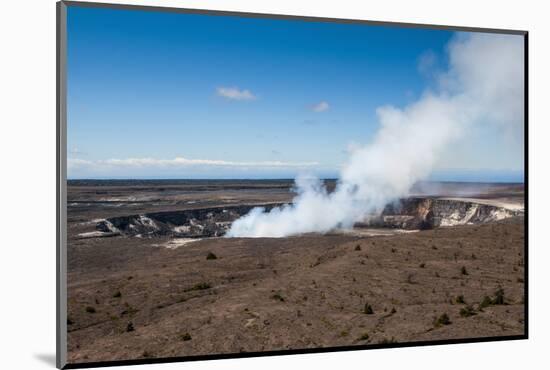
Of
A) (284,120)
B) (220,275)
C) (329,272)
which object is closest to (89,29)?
(284,120)

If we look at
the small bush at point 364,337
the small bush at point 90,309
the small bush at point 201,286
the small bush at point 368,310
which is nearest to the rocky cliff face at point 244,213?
the small bush at point 201,286

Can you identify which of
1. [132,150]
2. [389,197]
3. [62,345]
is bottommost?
[62,345]

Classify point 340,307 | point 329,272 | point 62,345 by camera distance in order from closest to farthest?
point 62,345
point 340,307
point 329,272

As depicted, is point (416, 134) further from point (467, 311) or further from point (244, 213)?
point (244, 213)

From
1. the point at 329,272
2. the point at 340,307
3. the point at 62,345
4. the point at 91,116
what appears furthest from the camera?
the point at 329,272

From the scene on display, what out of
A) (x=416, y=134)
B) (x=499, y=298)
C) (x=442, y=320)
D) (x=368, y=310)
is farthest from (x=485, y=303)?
(x=416, y=134)

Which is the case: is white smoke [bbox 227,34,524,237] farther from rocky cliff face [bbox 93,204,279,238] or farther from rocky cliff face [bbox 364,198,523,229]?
rocky cliff face [bbox 93,204,279,238]

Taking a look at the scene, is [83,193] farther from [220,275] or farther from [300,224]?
[300,224]
